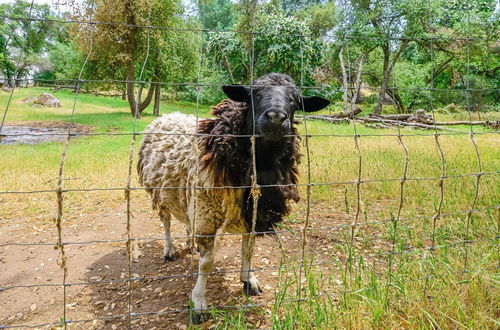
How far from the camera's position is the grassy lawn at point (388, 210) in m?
Result: 2.46

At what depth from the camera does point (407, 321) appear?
2.29m

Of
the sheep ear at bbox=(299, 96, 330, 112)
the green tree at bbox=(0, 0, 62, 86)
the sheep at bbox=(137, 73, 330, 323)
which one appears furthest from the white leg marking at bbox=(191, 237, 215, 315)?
the green tree at bbox=(0, 0, 62, 86)

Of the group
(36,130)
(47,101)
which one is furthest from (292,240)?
(47,101)

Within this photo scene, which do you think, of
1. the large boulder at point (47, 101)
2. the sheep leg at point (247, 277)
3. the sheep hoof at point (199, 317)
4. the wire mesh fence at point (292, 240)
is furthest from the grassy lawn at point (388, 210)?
the large boulder at point (47, 101)

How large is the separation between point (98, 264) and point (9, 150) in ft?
31.7

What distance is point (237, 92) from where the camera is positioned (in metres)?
3.08

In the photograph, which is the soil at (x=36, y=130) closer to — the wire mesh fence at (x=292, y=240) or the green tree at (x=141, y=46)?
the green tree at (x=141, y=46)

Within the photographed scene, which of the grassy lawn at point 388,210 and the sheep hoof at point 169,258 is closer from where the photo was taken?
the grassy lawn at point 388,210

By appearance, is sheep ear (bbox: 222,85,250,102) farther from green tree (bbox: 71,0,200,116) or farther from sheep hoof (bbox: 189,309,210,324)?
green tree (bbox: 71,0,200,116)

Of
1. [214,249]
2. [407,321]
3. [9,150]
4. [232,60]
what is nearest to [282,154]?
[214,249]

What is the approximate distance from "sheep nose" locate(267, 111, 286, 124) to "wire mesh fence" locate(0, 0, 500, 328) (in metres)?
0.23

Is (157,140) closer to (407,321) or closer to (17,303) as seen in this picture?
(17,303)

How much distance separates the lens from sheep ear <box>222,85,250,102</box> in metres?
2.99

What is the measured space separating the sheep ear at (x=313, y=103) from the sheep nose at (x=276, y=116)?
67 centimetres
